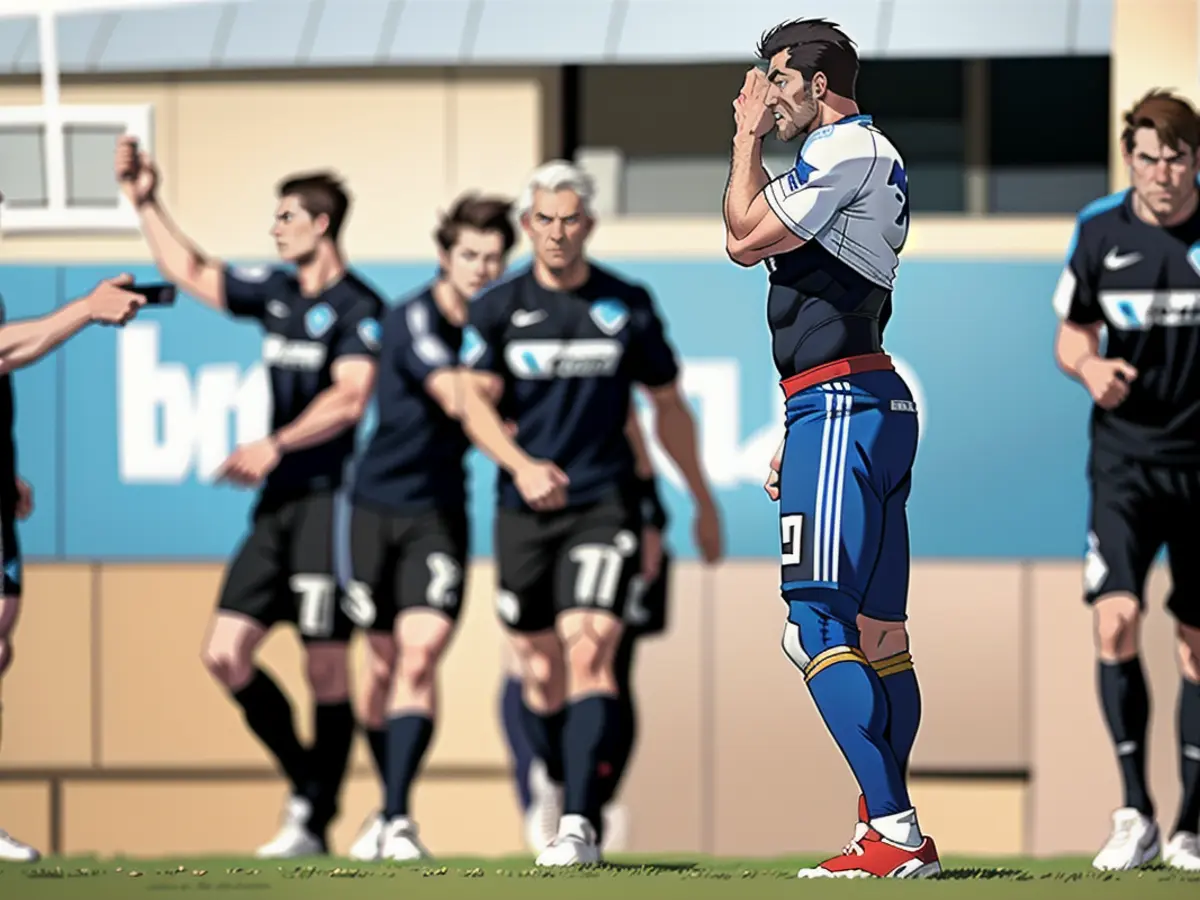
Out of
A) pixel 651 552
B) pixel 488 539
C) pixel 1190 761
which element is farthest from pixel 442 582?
pixel 1190 761

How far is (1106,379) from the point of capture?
24.4 ft

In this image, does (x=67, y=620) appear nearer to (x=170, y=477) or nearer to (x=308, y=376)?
(x=170, y=477)

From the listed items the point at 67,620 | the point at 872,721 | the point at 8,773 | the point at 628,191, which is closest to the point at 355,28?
the point at 628,191

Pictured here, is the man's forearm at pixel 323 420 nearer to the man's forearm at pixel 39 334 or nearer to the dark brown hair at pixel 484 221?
the dark brown hair at pixel 484 221

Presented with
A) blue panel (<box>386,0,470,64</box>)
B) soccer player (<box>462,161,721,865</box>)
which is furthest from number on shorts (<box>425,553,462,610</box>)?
blue panel (<box>386,0,470,64</box>)

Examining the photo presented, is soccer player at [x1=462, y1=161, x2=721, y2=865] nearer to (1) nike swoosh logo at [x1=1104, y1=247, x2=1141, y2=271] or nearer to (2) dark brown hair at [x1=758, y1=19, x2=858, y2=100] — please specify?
(1) nike swoosh logo at [x1=1104, y1=247, x2=1141, y2=271]

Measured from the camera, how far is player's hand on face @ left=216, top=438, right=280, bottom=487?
8102mm

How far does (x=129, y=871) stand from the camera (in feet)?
22.1

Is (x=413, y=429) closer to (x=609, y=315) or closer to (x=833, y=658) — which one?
(x=609, y=315)

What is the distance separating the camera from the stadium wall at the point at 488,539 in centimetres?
1020

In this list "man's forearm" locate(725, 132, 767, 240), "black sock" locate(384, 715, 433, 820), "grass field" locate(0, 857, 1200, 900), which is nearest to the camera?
"man's forearm" locate(725, 132, 767, 240)

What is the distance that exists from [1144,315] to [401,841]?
293 cm

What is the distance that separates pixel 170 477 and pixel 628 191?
236cm

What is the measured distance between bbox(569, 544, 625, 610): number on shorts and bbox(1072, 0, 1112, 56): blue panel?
3.79 meters
